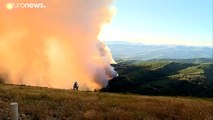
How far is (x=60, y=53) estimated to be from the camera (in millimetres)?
122875

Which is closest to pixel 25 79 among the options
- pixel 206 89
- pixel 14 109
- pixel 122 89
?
pixel 122 89

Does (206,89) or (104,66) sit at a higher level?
(104,66)

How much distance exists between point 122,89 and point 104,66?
20111 mm

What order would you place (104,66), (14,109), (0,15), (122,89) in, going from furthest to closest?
(104,66)
(122,89)
(0,15)
(14,109)

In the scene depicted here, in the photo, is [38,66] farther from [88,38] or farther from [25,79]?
[88,38]

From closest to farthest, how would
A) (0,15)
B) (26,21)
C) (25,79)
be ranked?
(0,15) → (26,21) → (25,79)

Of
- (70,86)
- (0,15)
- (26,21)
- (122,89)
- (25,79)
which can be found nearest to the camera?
(0,15)

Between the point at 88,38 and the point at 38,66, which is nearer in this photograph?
the point at 38,66

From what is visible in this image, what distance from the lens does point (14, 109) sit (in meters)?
14.7

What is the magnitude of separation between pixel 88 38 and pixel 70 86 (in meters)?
18.4

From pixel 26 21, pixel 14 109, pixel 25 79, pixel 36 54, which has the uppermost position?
pixel 26 21

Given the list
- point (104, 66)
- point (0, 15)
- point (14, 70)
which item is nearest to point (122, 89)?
point (104, 66)

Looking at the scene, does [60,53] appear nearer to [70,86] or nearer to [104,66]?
[70,86]

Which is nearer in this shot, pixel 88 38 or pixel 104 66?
pixel 88 38
